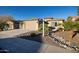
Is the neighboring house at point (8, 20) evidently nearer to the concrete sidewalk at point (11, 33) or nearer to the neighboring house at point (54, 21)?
the concrete sidewalk at point (11, 33)

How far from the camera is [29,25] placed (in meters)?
5.21

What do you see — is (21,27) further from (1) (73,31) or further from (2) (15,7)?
(1) (73,31)

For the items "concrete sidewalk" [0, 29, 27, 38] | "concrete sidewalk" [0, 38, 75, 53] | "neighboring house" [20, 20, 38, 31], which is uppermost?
"neighboring house" [20, 20, 38, 31]

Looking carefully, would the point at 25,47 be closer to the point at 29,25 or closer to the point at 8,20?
the point at 29,25

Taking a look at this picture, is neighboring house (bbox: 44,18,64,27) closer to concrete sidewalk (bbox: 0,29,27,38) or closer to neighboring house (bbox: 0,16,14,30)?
concrete sidewalk (bbox: 0,29,27,38)

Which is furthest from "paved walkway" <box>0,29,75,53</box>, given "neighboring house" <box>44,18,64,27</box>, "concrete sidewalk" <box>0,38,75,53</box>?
"neighboring house" <box>44,18,64,27</box>

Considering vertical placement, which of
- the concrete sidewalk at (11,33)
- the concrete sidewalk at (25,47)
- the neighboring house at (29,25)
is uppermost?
the neighboring house at (29,25)

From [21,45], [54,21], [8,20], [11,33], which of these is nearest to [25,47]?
[21,45]

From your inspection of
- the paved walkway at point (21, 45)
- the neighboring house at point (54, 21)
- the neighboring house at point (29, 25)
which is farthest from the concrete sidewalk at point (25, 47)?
the neighboring house at point (54, 21)

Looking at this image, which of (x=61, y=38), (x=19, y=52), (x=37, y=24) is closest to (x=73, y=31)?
(x=61, y=38)

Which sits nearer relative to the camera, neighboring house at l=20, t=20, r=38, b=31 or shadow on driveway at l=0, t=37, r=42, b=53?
shadow on driveway at l=0, t=37, r=42, b=53

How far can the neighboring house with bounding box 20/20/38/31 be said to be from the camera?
5199mm

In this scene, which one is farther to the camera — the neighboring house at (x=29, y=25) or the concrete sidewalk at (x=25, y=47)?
the neighboring house at (x=29, y=25)

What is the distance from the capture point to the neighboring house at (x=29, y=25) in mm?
5199
